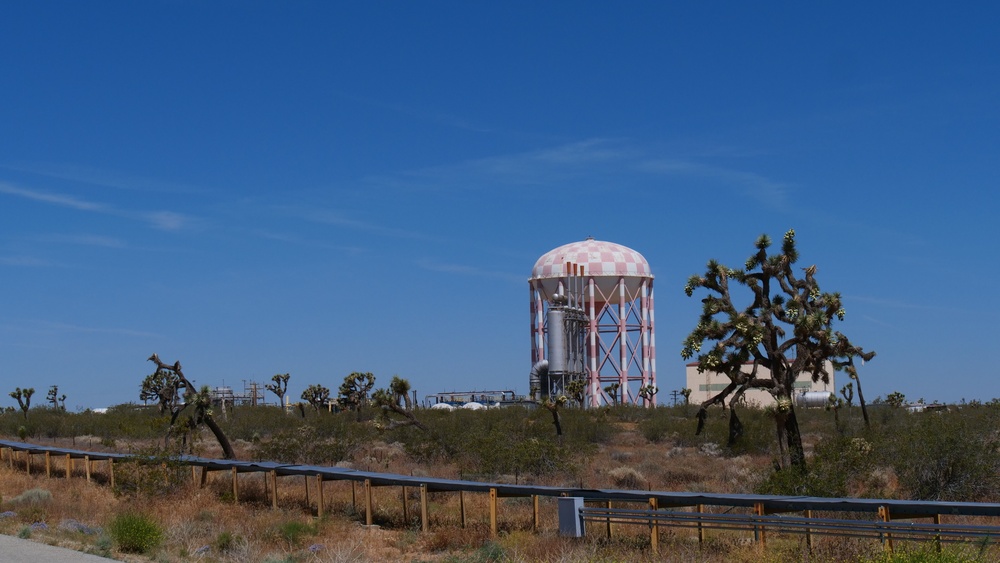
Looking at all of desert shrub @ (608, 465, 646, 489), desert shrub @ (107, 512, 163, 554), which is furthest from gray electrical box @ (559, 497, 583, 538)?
desert shrub @ (608, 465, 646, 489)

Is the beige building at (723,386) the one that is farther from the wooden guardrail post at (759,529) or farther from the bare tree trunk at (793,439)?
the wooden guardrail post at (759,529)

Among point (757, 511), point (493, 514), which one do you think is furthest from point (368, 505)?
point (757, 511)

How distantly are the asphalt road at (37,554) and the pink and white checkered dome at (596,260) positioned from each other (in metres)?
63.0

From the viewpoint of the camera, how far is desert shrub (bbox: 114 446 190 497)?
24.4 metres

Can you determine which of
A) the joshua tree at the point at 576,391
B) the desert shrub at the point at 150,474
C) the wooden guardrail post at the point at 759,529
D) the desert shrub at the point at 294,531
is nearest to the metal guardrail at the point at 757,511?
the wooden guardrail post at the point at 759,529

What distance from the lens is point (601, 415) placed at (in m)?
54.8

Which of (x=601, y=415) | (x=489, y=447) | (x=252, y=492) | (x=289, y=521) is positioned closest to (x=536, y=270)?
(x=601, y=415)

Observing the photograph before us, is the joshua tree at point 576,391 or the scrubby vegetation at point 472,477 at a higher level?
the joshua tree at point 576,391

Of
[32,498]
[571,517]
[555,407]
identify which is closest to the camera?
[571,517]

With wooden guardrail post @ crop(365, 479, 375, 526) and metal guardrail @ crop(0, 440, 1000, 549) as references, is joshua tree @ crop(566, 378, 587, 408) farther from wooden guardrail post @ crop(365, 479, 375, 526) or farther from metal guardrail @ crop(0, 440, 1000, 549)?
metal guardrail @ crop(0, 440, 1000, 549)

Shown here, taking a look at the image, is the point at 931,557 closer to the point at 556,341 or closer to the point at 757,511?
the point at 757,511

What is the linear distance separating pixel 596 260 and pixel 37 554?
64.6m

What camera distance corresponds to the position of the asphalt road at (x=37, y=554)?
14.0m

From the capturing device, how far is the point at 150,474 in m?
24.5
